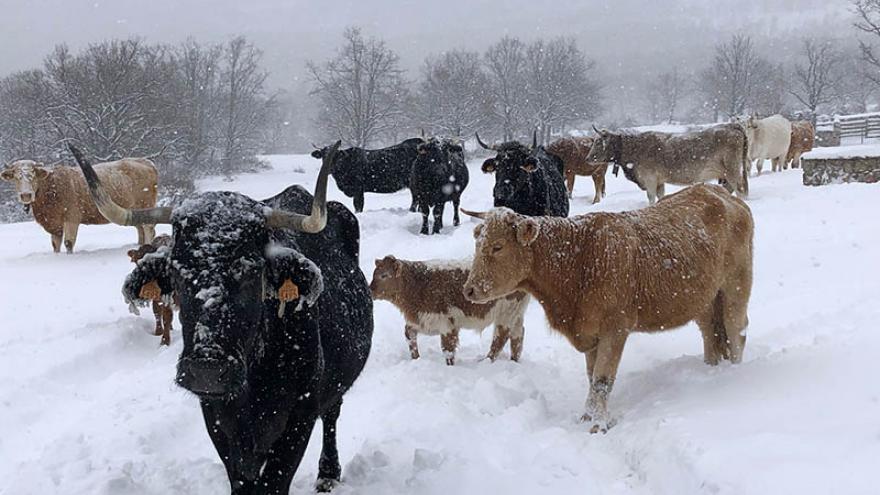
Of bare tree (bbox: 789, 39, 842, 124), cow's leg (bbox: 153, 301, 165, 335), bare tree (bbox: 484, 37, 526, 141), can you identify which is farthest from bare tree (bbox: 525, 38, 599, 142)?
cow's leg (bbox: 153, 301, 165, 335)

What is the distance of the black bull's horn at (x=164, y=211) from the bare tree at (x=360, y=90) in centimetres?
5267

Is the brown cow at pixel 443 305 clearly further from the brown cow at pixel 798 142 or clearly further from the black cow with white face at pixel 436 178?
the brown cow at pixel 798 142

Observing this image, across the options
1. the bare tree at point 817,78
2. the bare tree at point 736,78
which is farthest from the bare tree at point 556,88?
the bare tree at point 817,78

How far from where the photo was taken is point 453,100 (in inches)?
2534

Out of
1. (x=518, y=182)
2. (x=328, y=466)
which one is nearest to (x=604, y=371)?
(x=328, y=466)

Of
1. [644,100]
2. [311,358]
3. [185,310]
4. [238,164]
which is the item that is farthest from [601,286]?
[644,100]

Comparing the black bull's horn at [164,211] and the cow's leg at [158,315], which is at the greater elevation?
the black bull's horn at [164,211]

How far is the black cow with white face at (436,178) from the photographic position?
14.1 m

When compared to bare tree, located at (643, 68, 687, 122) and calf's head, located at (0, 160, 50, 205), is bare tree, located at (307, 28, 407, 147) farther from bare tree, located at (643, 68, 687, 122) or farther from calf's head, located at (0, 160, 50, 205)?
bare tree, located at (643, 68, 687, 122)

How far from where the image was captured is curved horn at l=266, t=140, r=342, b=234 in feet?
8.99

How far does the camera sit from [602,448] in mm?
4332

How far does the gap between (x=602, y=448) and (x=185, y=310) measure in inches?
116

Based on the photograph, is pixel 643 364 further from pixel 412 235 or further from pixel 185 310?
pixel 412 235

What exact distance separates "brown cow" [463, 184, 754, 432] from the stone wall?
1242 cm
